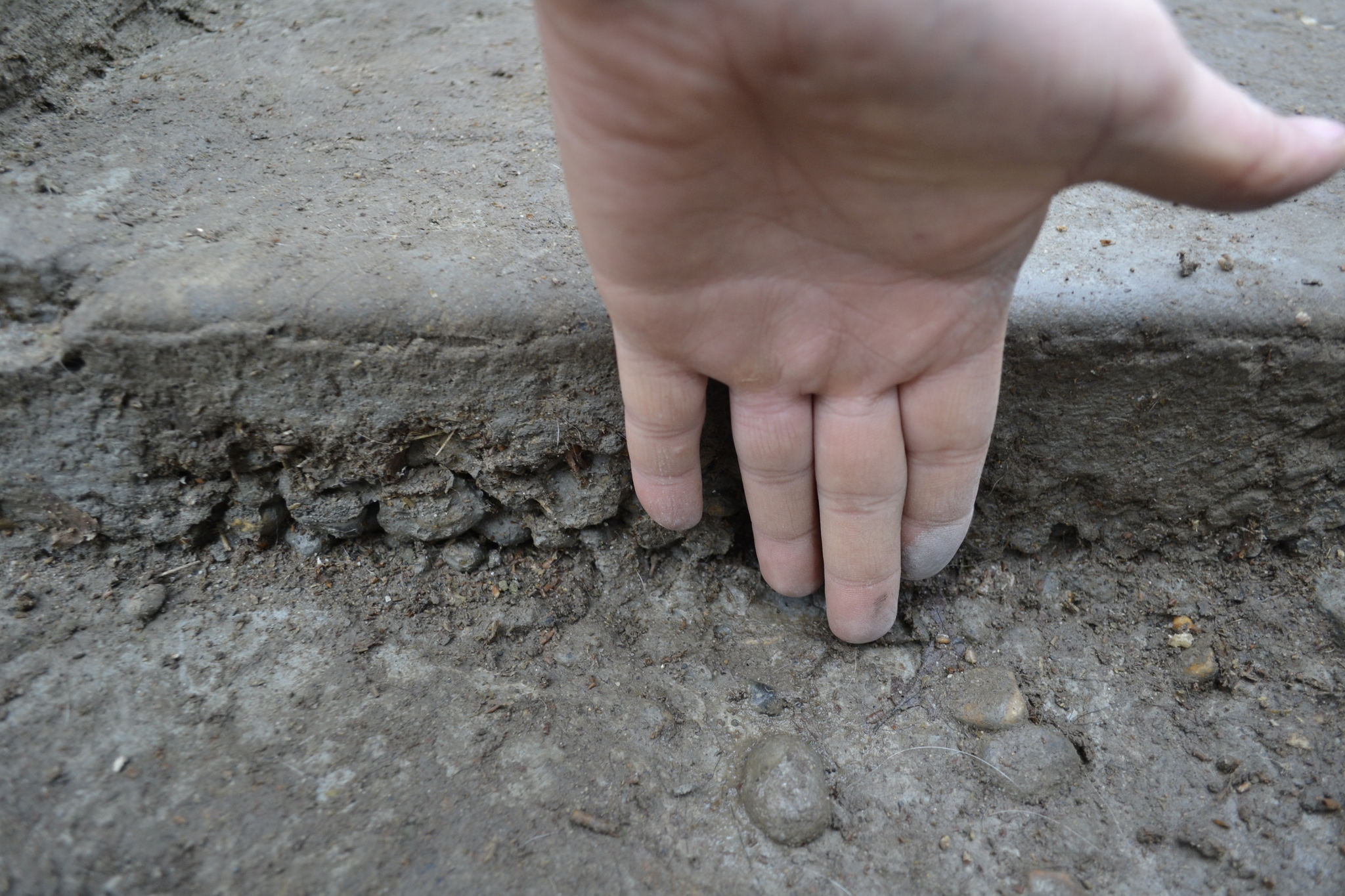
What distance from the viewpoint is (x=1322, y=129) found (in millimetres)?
1002

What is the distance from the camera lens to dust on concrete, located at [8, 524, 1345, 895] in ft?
4.12

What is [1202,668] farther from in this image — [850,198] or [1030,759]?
[850,198]

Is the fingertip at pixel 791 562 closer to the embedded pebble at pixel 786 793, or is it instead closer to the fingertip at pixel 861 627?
the fingertip at pixel 861 627

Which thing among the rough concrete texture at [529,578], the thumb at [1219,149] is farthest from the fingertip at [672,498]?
the thumb at [1219,149]

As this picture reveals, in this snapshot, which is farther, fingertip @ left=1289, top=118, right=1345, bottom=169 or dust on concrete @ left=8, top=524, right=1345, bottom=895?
dust on concrete @ left=8, top=524, right=1345, bottom=895

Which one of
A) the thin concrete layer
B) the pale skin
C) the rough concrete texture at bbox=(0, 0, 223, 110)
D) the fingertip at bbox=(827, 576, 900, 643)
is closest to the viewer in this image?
the pale skin

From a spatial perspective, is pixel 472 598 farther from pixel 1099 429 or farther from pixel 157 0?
pixel 157 0

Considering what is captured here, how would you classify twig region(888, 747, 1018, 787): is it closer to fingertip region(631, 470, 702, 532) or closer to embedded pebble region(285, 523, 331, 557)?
fingertip region(631, 470, 702, 532)

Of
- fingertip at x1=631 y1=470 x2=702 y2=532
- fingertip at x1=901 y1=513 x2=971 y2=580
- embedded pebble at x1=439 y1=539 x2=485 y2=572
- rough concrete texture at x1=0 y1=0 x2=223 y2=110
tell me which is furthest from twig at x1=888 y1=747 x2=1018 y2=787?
rough concrete texture at x1=0 y1=0 x2=223 y2=110

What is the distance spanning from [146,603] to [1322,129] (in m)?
1.93

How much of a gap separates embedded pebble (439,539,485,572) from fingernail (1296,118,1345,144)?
145 centimetres

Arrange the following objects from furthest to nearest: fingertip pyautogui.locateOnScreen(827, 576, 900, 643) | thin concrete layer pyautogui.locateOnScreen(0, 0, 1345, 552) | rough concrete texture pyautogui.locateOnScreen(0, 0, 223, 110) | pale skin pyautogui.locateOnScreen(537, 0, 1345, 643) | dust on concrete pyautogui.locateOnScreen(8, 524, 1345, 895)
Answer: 1. rough concrete texture pyautogui.locateOnScreen(0, 0, 223, 110)
2. fingertip pyautogui.locateOnScreen(827, 576, 900, 643)
3. thin concrete layer pyautogui.locateOnScreen(0, 0, 1345, 552)
4. dust on concrete pyautogui.locateOnScreen(8, 524, 1345, 895)
5. pale skin pyautogui.locateOnScreen(537, 0, 1345, 643)

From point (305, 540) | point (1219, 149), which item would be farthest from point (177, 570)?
point (1219, 149)

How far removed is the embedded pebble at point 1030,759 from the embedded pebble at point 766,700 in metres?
0.37
